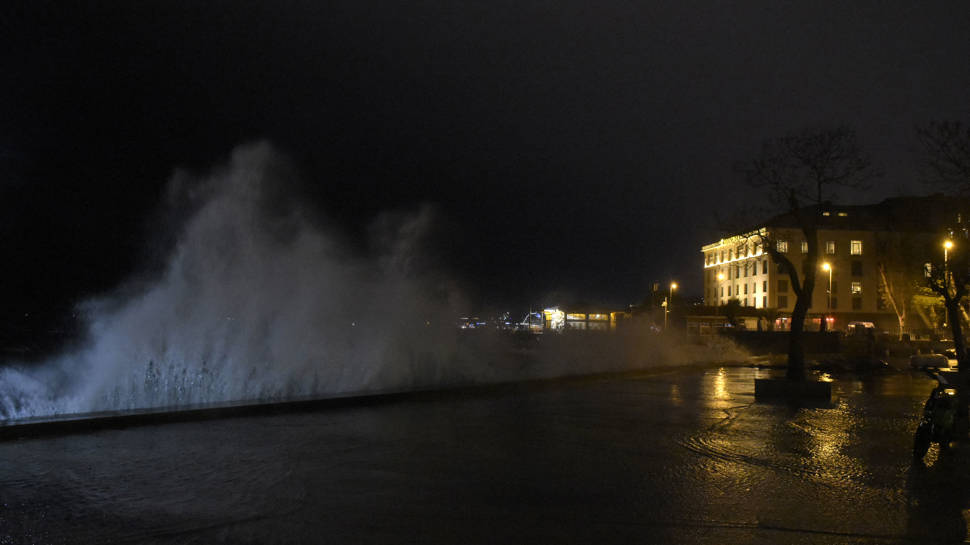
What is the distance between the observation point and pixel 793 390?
15.8 m

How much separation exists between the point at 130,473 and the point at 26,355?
70.4m

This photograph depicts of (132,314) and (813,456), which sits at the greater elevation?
(132,314)

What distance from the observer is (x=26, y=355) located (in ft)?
216

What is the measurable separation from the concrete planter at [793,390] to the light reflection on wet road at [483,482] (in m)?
3.67

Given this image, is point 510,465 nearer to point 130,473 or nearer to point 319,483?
point 319,483

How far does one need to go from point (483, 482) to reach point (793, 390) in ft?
36.6

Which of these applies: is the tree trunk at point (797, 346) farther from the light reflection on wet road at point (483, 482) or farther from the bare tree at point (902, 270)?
the bare tree at point (902, 270)

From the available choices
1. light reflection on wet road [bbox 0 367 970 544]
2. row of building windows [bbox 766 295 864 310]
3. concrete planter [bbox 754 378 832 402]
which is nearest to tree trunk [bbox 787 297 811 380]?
concrete planter [bbox 754 378 832 402]

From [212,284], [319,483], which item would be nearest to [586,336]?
[212,284]

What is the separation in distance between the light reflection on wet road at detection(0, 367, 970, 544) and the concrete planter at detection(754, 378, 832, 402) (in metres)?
3.67

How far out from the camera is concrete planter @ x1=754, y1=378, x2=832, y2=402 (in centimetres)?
1562

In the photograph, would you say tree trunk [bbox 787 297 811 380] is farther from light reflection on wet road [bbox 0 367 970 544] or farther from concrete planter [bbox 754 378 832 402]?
light reflection on wet road [bbox 0 367 970 544]

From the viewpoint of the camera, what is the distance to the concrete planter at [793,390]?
15617mm

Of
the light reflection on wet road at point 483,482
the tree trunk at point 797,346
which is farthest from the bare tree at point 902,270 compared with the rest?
the light reflection on wet road at point 483,482
